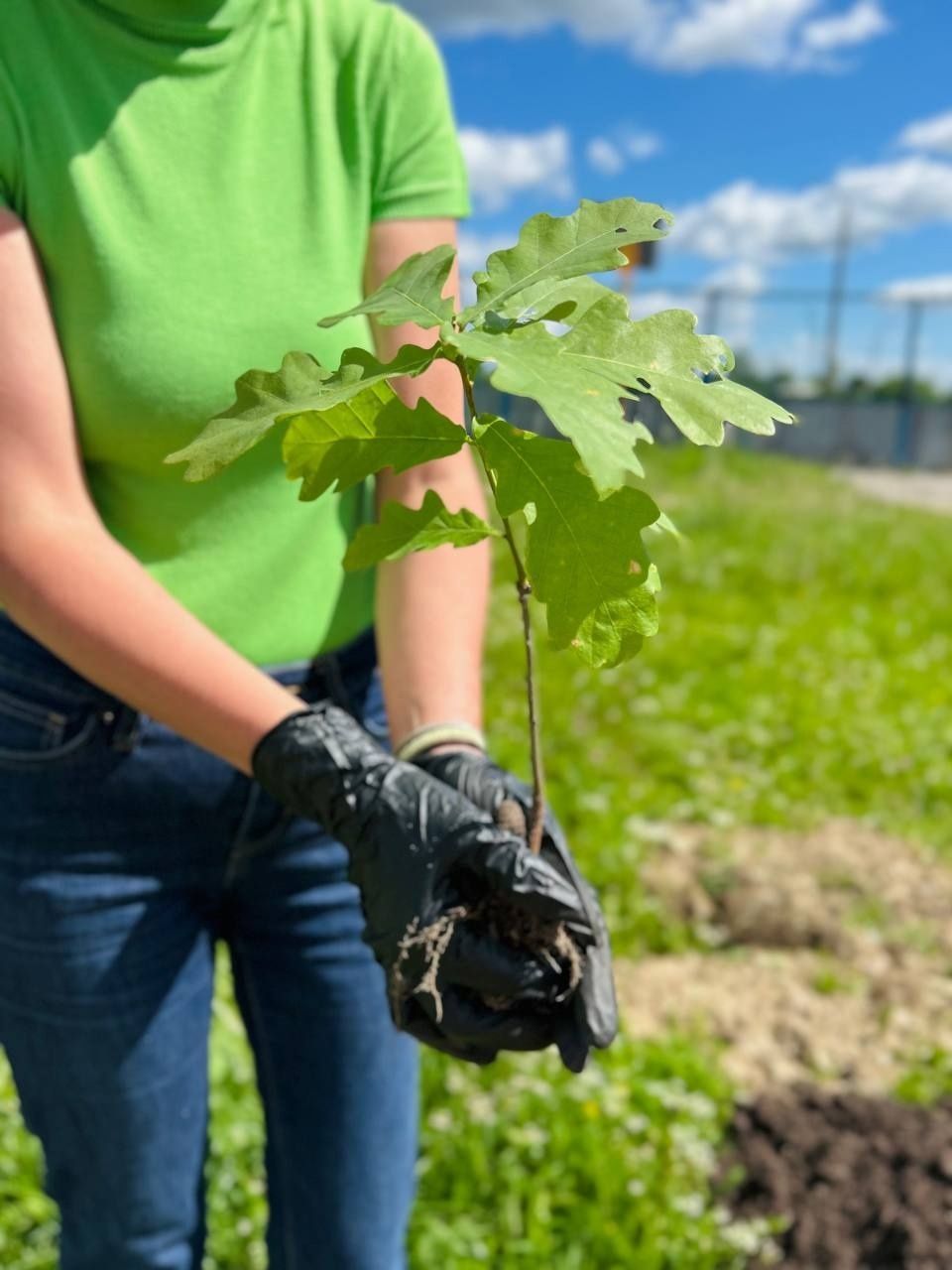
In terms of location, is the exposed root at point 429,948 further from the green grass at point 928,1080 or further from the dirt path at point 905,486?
the dirt path at point 905,486

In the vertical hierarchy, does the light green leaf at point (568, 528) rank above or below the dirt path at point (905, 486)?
above

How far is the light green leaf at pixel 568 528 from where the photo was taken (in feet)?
2.98

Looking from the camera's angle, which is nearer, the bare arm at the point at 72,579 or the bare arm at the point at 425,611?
the bare arm at the point at 72,579

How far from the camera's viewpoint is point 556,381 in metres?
0.78

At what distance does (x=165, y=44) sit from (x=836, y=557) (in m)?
7.88

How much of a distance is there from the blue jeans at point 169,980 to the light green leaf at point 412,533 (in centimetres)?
53

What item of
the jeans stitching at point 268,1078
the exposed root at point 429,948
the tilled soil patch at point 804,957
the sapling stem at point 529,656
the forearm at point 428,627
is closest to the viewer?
the sapling stem at point 529,656

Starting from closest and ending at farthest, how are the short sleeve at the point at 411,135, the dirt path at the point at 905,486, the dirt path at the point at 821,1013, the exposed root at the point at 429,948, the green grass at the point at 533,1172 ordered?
1. the exposed root at the point at 429,948
2. the short sleeve at the point at 411,135
3. the green grass at the point at 533,1172
4. the dirt path at the point at 821,1013
5. the dirt path at the point at 905,486

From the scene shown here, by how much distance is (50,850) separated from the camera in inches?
61.3

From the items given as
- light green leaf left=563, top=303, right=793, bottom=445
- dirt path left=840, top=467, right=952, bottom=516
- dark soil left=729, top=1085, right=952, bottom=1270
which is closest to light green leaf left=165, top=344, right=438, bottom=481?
light green leaf left=563, top=303, right=793, bottom=445

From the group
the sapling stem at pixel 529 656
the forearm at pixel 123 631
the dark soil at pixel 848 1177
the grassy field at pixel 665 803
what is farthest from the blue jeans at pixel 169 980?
the dark soil at pixel 848 1177

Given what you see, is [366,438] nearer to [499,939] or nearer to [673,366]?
[673,366]

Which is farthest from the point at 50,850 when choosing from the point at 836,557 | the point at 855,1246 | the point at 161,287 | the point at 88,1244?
the point at 836,557

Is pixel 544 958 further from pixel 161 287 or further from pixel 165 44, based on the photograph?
pixel 165 44
